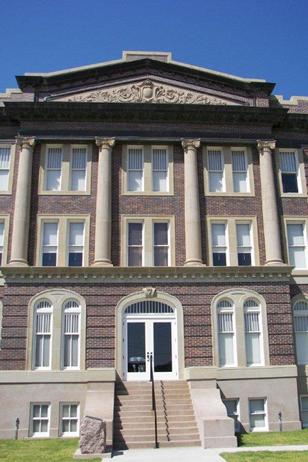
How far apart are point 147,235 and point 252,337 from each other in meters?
5.88

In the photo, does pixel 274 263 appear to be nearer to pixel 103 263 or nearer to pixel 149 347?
pixel 149 347

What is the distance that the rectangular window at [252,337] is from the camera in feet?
68.2

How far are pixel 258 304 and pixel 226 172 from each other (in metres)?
5.91

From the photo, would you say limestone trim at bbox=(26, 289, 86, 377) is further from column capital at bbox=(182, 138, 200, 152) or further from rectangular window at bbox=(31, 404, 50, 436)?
column capital at bbox=(182, 138, 200, 152)

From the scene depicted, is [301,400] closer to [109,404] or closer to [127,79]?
[109,404]

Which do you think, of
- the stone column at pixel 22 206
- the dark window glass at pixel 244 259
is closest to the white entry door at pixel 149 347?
the dark window glass at pixel 244 259

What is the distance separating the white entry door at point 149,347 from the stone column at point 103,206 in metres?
2.71

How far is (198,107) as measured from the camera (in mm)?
22812

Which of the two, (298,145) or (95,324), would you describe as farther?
(298,145)

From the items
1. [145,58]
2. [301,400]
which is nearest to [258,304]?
[301,400]

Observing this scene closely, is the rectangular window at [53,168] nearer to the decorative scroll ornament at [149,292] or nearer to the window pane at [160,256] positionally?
the window pane at [160,256]

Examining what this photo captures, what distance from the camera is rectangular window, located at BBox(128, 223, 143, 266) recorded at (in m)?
21.7

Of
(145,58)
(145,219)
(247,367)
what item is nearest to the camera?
(247,367)

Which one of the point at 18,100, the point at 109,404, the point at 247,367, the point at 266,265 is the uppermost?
the point at 18,100
